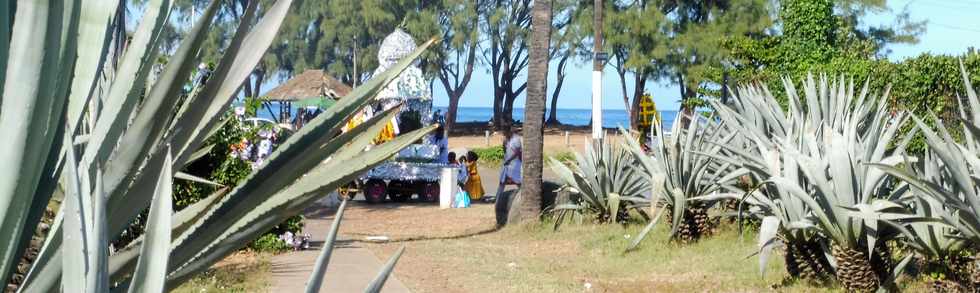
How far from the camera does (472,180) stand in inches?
856

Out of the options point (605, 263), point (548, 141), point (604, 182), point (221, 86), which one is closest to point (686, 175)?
point (605, 263)

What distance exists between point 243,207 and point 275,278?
7913 millimetres

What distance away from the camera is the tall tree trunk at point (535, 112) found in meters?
14.9

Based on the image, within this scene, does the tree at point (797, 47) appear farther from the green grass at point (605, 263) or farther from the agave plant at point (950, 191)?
the agave plant at point (950, 191)

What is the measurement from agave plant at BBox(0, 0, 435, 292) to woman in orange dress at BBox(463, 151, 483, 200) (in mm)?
18128

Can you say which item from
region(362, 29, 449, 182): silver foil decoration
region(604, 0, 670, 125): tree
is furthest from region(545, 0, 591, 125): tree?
region(362, 29, 449, 182): silver foil decoration

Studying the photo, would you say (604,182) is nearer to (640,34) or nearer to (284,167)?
(284,167)

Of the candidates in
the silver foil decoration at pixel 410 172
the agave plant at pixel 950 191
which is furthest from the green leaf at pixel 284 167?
the silver foil decoration at pixel 410 172

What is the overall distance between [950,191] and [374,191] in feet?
48.1

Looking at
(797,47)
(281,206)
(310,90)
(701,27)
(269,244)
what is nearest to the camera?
(281,206)

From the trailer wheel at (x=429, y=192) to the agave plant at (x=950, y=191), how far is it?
13711 millimetres

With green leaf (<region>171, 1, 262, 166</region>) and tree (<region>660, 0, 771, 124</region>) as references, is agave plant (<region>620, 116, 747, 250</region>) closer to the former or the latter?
green leaf (<region>171, 1, 262, 166</region>)

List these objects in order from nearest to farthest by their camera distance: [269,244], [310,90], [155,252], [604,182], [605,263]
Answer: [155,252] → [605,263] → [269,244] → [604,182] → [310,90]

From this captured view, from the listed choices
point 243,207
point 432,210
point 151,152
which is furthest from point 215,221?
point 432,210
